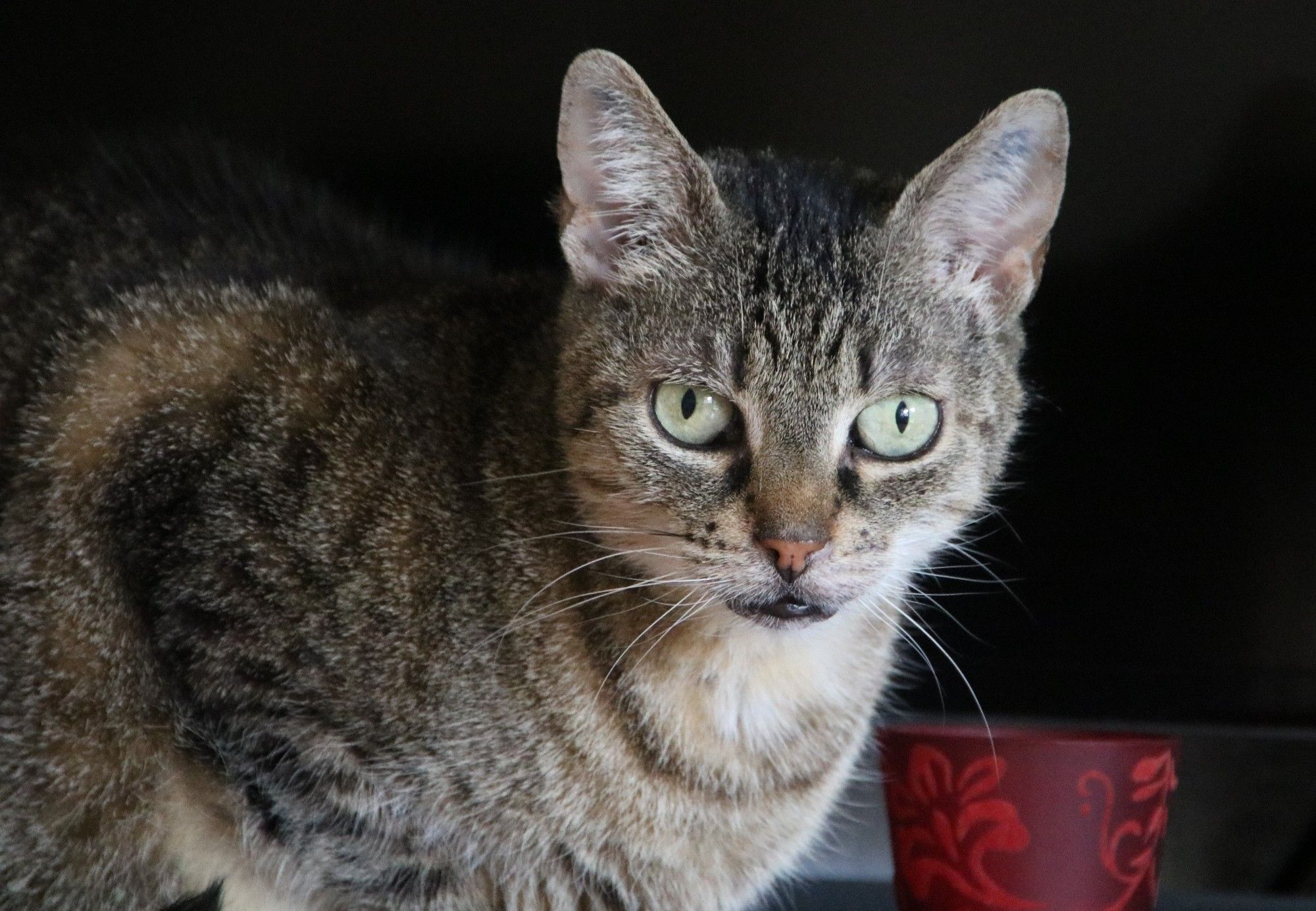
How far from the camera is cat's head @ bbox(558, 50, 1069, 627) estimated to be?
109cm

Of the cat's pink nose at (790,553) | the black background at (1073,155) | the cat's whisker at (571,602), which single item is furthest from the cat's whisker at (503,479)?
the black background at (1073,155)

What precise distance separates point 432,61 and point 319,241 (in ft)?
0.83

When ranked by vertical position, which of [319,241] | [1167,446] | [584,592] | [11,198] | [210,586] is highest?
[11,198]

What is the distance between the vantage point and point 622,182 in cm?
116

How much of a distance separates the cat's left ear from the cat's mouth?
32 centimetres

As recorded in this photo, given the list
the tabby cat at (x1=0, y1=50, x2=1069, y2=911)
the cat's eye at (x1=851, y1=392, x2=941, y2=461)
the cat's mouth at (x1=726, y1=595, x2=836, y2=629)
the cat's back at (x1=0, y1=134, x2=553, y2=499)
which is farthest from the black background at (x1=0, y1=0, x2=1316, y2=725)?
the cat's mouth at (x1=726, y1=595, x2=836, y2=629)

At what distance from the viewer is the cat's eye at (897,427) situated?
1.14 m

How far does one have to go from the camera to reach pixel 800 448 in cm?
110

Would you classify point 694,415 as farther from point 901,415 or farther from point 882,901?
point 882,901

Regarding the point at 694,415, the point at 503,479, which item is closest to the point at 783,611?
the point at 694,415

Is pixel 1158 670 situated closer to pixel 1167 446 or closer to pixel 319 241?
pixel 1167 446

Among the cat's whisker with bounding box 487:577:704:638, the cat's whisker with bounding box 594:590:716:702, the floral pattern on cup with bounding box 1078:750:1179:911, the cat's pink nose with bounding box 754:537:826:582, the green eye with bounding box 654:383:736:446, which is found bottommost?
the floral pattern on cup with bounding box 1078:750:1179:911

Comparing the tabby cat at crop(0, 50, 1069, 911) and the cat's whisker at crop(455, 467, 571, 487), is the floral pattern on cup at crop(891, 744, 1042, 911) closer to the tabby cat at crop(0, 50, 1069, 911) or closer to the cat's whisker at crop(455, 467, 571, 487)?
the tabby cat at crop(0, 50, 1069, 911)

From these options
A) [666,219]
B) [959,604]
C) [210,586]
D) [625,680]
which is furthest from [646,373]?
[959,604]
